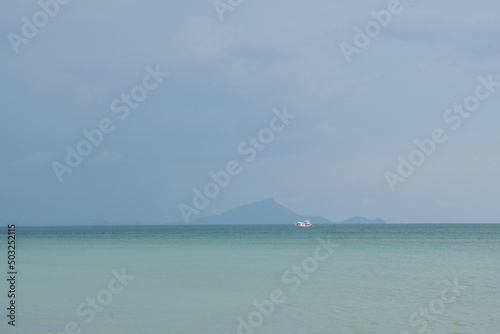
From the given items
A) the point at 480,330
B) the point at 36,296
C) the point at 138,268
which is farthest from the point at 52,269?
the point at 480,330

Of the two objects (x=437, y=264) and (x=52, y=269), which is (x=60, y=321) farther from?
(x=437, y=264)

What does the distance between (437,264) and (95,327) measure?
2045 cm

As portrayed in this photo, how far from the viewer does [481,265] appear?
28.4 meters
